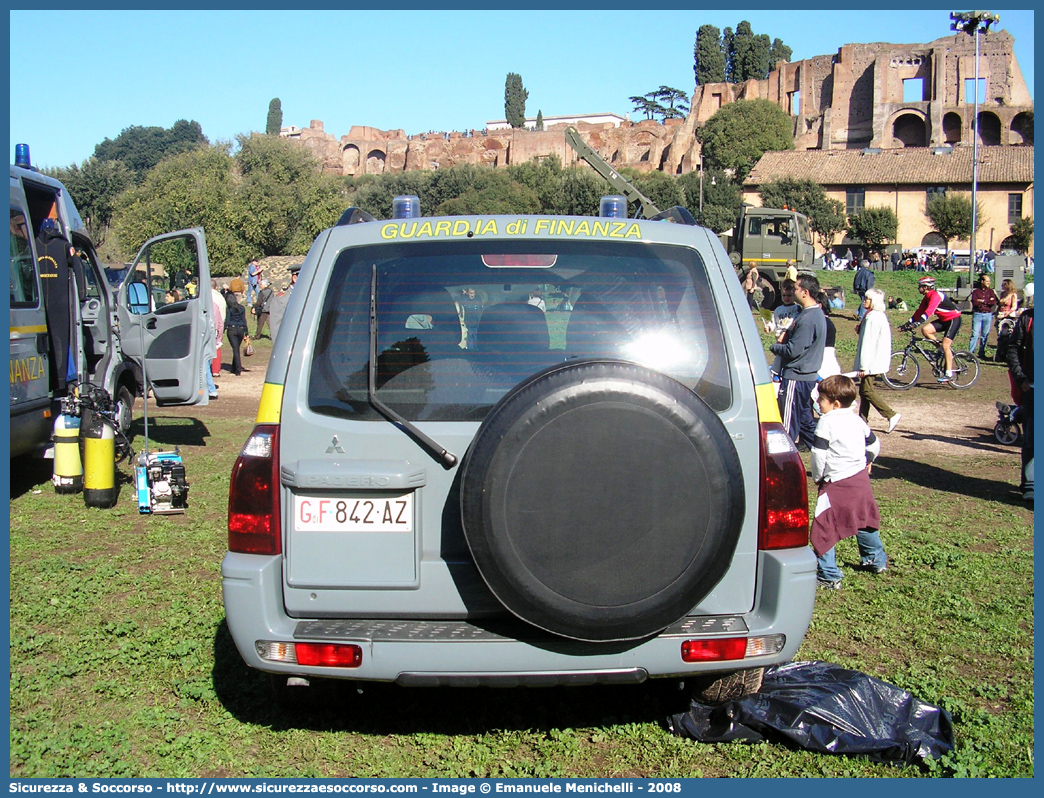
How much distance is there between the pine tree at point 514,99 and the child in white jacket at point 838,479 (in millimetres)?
146626

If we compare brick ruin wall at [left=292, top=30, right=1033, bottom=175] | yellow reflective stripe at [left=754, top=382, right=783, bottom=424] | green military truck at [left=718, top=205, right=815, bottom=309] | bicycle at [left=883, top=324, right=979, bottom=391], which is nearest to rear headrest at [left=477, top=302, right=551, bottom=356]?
yellow reflective stripe at [left=754, top=382, right=783, bottom=424]

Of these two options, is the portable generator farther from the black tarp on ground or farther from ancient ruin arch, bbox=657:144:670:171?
ancient ruin arch, bbox=657:144:670:171

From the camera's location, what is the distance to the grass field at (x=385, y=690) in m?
3.45

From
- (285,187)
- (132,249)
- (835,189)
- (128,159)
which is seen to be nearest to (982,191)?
(835,189)

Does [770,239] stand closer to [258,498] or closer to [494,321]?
[494,321]

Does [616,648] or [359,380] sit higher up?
[359,380]

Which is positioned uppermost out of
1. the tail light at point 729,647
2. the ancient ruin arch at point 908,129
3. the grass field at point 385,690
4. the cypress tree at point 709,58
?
the cypress tree at point 709,58

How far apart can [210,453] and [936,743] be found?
8.39 metres

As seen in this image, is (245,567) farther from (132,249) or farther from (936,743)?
(132,249)

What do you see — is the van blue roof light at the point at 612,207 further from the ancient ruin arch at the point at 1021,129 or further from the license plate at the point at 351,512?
the ancient ruin arch at the point at 1021,129

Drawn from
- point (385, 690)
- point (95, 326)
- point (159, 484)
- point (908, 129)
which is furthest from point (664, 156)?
point (385, 690)

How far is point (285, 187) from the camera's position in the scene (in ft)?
205

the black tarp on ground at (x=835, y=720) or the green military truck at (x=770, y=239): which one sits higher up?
the green military truck at (x=770, y=239)

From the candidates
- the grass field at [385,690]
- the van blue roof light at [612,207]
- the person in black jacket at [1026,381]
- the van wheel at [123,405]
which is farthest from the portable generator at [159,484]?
the person in black jacket at [1026,381]
